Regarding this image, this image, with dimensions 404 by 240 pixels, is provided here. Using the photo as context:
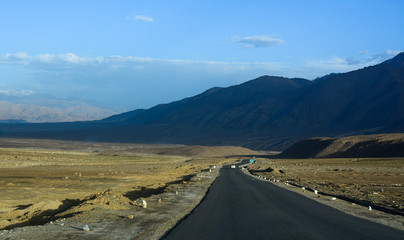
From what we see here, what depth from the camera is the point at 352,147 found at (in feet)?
386

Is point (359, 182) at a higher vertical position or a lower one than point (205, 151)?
higher

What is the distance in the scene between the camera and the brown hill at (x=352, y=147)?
106 meters

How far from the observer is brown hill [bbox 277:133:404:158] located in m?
106

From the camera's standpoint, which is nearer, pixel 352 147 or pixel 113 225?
pixel 113 225

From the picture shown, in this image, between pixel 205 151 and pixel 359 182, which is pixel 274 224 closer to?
pixel 359 182

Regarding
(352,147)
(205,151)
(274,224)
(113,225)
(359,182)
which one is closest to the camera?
(113,225)

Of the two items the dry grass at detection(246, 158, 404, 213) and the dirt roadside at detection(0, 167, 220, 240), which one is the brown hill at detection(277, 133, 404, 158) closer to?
the dry grass at detection(246, 158, 404, 213)

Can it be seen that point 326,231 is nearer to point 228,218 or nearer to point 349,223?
point 349,223

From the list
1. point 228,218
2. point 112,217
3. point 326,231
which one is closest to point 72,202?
point 112,217

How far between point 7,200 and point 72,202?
4.03m

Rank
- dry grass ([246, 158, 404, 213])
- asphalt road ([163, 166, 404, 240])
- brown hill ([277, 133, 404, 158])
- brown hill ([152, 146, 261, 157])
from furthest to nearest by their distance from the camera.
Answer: brown hill ([152, 146, 261, 157]), brown hill ([277, 133, 404, 158]), dry grass ([246, 158, 404, 213]), asphalt road ([163, 166, 404, 240])

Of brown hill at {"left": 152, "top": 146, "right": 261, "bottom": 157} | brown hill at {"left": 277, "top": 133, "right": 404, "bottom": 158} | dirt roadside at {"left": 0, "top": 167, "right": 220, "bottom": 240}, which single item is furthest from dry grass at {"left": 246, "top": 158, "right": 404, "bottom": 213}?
brown hill at {"left": 152, "top": 146, "right": 261, "bottom": 157}

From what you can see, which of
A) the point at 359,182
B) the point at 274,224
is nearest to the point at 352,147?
the point at 359,182

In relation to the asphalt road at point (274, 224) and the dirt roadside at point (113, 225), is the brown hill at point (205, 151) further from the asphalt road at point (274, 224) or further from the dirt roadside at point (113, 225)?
the dirt roadside at point (113, 225)
